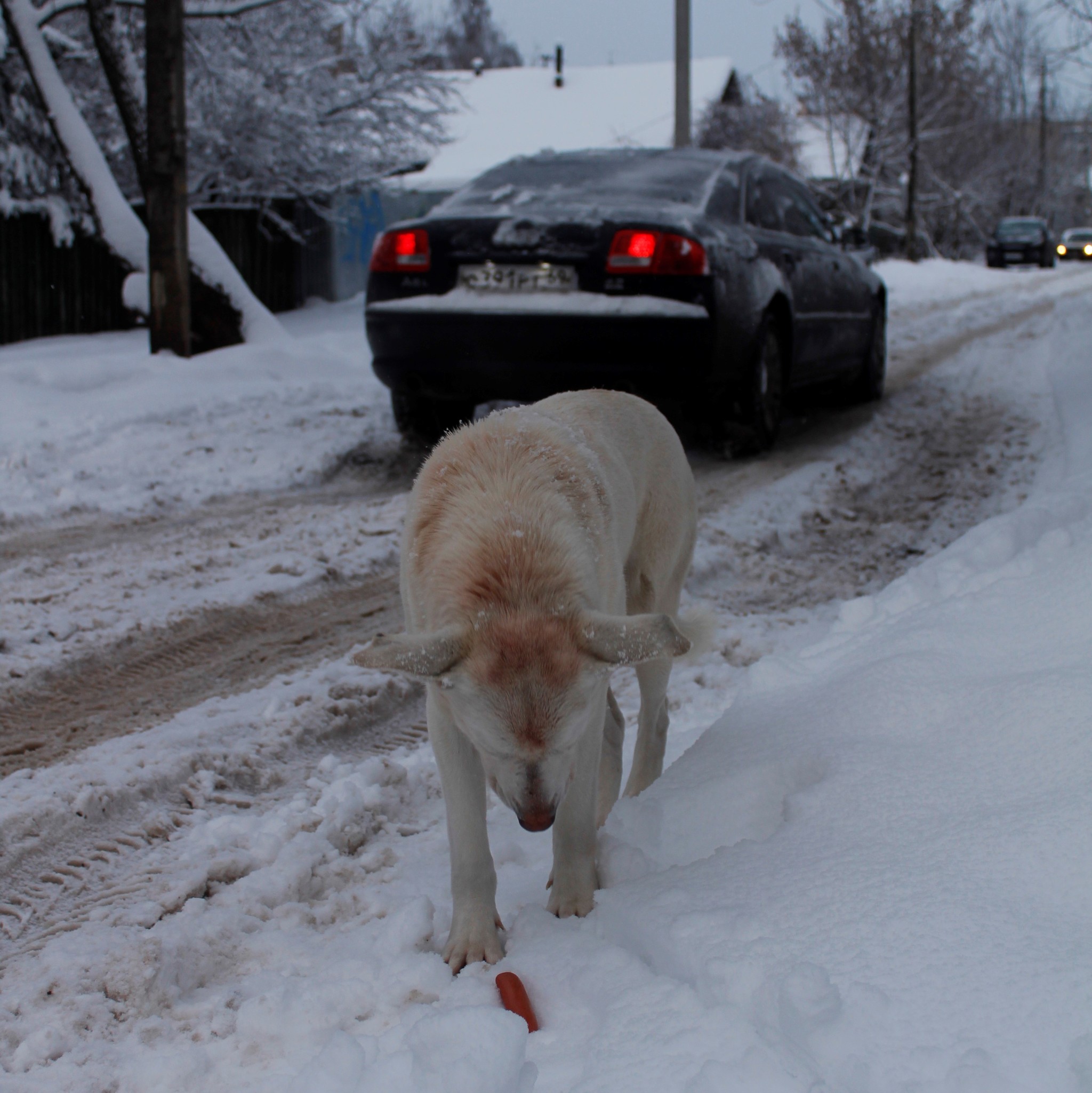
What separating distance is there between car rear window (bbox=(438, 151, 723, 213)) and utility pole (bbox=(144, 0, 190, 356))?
4.03m

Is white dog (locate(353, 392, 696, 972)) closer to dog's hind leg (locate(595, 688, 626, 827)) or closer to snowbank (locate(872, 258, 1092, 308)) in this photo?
dog's hind leg (locate(595, 688, 626, 827))

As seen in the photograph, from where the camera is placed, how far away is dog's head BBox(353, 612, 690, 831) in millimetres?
2119

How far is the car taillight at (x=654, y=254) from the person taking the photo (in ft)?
21.2

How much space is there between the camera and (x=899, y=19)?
37.2m

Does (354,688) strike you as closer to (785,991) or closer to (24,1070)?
(24,1070)

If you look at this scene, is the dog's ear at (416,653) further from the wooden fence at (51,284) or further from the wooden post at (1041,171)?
the wooden post at (1041,171)

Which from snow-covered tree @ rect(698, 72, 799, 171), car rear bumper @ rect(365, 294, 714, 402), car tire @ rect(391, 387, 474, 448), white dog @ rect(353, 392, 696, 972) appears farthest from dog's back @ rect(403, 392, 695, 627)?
snow-covered tree @ rect(698, 72, 799, 171)

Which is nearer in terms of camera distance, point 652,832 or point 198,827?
point 652,832

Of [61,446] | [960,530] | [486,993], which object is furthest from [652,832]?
[61,446]

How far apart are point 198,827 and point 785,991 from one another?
5.85 ft

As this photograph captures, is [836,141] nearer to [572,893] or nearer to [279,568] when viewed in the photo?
[279,568]

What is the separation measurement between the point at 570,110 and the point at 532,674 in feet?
146

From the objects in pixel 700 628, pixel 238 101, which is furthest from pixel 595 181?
pixel 238 101

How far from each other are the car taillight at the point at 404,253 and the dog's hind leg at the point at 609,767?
4.28 meters
